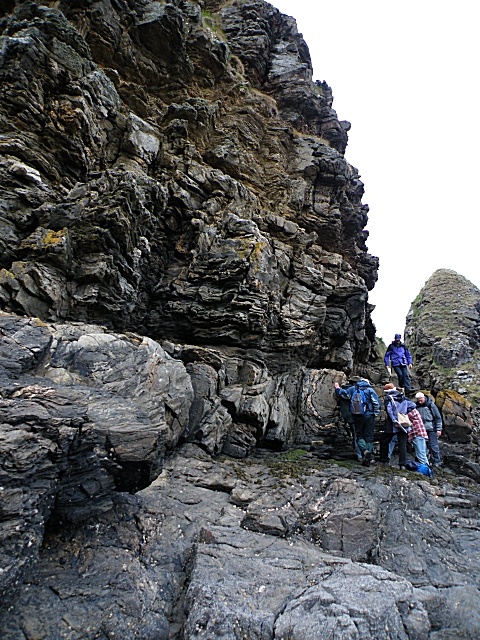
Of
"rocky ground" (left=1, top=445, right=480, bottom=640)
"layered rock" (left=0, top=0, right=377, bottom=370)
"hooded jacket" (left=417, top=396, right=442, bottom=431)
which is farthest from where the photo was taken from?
"hooded jacket" (left=417, top=396, right=442, bottom=431)

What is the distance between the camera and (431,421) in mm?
15656

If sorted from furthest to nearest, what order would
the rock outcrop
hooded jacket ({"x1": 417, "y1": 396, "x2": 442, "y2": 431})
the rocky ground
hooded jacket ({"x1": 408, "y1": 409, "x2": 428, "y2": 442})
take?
the rock outcrop → hooded jacket ({"x1": 417, "y1": 396, "x2": 442, "y2": 431}) → hooded jacket ({"x1": 408, "y1": 409, "x2": 428, "y2": 442}) → the rocky ground

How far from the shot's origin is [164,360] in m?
11.3

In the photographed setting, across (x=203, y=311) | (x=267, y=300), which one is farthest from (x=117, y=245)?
(x=267, y=300)

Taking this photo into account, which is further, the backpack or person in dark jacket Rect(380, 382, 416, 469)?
the backpack

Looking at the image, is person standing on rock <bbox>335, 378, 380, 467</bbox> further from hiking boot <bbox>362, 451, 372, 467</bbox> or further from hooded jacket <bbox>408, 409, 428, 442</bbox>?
hooded jacket <bbox>408, 409, 428, 442</bbox>

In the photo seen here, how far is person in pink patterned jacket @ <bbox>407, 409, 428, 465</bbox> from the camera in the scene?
1421cm

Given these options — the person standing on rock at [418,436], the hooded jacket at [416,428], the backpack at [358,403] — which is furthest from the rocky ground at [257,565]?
the backpack at [358,403]

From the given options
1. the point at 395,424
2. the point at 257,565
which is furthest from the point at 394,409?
the point at 257,565

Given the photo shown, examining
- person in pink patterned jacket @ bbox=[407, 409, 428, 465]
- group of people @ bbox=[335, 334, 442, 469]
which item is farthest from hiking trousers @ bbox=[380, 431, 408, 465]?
person in pink patterned jacket @ bbox=[407, 409, 428, 465]

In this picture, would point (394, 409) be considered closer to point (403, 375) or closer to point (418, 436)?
point (418, 436)

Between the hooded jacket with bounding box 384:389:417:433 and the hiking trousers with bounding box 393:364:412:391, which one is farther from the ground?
the hiking trousers with bounding box 393:364:412:391

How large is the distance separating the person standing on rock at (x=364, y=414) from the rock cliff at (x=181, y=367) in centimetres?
118

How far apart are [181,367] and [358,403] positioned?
8.02 metres
